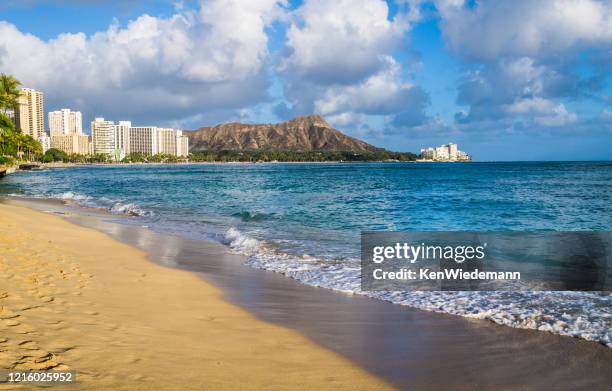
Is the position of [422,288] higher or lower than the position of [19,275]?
lower

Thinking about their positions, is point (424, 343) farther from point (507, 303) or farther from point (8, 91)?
point (8, 91)

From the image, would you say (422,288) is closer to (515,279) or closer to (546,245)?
(515,279)

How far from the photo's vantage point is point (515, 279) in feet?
31.2

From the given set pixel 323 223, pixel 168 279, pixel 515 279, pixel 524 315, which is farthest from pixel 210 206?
pixel 524 315

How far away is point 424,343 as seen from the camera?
227 inches

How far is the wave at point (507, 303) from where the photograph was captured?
6469 millimetres

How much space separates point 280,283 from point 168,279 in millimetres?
2328
